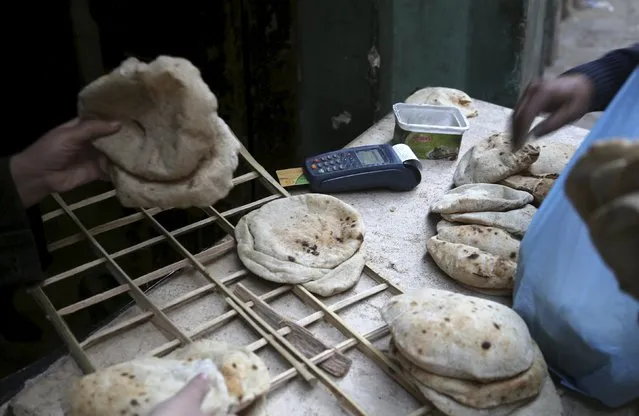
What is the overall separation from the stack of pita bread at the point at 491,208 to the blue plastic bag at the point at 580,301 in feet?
0.34

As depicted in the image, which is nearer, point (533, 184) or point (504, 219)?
point (504, 219)

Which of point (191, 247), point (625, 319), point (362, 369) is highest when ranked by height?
point (625, 319)

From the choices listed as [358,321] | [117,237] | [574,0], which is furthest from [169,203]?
[574,0]

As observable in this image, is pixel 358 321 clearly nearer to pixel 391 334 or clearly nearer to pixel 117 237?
pixel 391 334

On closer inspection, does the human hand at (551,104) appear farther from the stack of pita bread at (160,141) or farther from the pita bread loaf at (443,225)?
the stack of pita bread at (160,141)

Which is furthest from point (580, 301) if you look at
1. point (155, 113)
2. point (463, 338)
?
point (155, 113)

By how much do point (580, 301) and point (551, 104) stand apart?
18.6 inches

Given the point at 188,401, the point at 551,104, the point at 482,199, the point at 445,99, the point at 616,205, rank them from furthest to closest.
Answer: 1. the point at 445,99
2. the point at 482,199
3. the point at 551,104
4. the point at 188,401
5. the point at 616,205

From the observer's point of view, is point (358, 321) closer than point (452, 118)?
Yes

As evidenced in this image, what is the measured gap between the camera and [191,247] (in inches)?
91.3

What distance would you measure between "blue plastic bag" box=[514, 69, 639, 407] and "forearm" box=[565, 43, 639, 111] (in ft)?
0.68

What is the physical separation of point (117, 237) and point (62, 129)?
87cm

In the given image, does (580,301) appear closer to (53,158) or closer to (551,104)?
(551,104)

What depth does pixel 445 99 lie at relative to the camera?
2.00 metres
